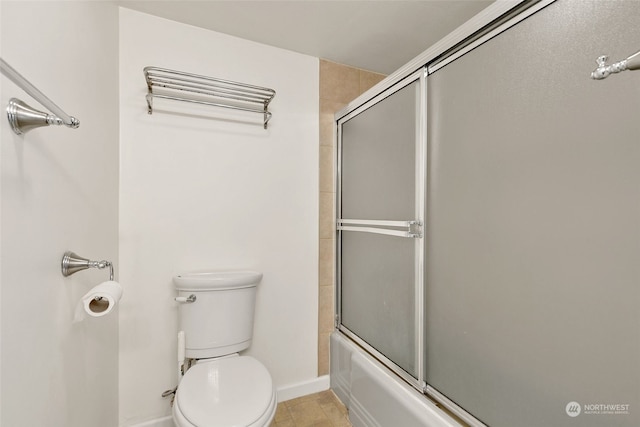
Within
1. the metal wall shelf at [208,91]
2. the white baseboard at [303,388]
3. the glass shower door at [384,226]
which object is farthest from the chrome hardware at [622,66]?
the white baseboard at [303,388]

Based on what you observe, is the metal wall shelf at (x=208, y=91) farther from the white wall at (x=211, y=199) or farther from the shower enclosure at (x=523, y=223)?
the shower enclosure at (x=523, y=223)

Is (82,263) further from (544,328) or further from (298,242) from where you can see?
(544,328)

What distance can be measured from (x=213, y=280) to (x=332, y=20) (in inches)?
57.8

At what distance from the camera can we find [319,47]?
5.92 ft

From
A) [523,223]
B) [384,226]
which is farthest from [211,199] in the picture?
[523,223]

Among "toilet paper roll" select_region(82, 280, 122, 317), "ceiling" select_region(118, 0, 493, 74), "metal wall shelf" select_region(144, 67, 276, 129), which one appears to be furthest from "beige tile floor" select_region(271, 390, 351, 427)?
"ceiling" select_region(118, 0, 493, 74)

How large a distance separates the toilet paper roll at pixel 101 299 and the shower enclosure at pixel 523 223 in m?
1.11

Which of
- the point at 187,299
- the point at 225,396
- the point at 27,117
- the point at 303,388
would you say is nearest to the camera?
the point at 27,117

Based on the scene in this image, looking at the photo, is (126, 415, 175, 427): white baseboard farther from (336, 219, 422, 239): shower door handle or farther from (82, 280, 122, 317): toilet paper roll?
(336, 219, 422, 239): shower door handle

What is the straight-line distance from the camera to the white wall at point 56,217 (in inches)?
25.6

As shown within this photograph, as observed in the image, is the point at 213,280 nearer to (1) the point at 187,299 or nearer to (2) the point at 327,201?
(1) the point at 187,299

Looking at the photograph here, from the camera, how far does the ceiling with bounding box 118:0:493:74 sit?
1436mm

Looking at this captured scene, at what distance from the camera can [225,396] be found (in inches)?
46.2

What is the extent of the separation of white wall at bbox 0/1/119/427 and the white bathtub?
1165mm
